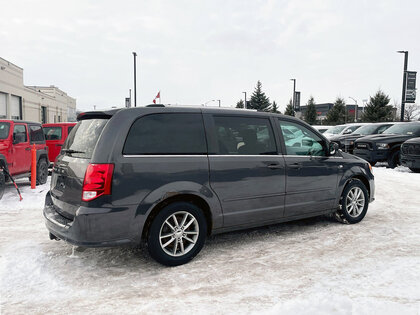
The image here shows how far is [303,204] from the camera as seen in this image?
4.95 m

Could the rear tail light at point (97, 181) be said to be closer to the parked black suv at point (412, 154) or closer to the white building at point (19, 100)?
the parked black suv at point (412, 154)

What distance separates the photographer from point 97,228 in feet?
11.3

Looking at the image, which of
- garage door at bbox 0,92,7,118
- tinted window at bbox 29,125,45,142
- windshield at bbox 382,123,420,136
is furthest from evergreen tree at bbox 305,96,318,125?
tinted window at bbox 29,125,45,142

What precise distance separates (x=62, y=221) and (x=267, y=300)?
7.41 feet

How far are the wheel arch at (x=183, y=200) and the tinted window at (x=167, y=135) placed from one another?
502 millimetres

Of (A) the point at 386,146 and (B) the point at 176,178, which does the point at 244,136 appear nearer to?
(B) the point at 176,178

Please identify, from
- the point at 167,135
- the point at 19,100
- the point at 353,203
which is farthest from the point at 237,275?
the point at 19,100

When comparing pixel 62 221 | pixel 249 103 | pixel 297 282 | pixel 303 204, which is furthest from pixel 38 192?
pixel 249 103

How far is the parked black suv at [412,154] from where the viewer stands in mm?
11492

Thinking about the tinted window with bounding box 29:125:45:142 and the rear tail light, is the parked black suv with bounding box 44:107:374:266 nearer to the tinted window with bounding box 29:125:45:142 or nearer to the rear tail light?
the rear tail light

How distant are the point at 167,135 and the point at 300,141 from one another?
6.97 ft

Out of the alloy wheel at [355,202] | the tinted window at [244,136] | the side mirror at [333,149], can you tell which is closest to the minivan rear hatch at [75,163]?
the tinted window at [244,136]

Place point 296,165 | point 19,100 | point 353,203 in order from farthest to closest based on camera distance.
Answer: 1. point 19,100
2. point 353,203
3. point 296,165

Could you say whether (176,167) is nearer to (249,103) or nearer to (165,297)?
(165,297)
